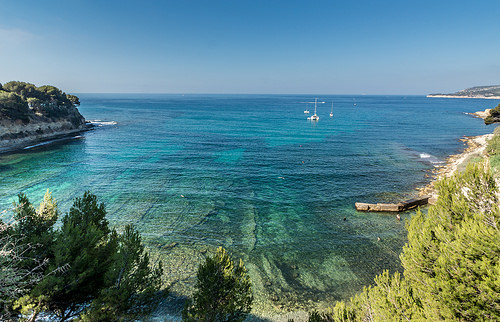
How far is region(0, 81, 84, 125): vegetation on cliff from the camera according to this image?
210 ft

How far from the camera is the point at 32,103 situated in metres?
76.1

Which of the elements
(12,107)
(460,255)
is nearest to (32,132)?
(12,107)

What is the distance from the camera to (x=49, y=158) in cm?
5553

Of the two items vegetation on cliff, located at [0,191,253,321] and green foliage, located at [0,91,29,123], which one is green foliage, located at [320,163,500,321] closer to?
vegetation on cliff, located at [0,191,253,321]

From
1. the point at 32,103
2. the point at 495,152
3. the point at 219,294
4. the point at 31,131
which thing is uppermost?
the point at 32,103

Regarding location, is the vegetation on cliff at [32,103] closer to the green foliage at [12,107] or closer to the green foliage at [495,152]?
the green foliage at [12,107]

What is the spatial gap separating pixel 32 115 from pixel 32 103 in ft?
20.3

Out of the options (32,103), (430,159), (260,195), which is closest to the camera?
(260,195)

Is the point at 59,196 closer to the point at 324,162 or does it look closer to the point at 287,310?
the point at 287,310

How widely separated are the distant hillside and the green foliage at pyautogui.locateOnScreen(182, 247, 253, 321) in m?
76.2

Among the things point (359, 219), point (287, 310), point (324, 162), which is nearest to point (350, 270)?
point (287, 310)

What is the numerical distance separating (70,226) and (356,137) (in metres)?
82.2

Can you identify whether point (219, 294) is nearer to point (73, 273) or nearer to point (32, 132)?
point (73, 273)

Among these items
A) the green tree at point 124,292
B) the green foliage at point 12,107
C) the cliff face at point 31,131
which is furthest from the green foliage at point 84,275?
the green foliage at point 12,107
